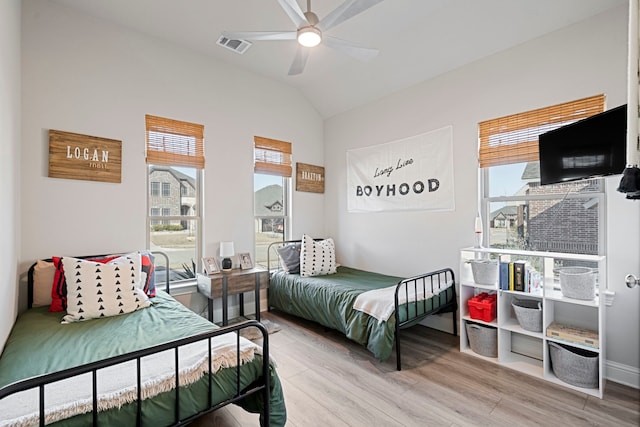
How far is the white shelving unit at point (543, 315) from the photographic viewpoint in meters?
2.18

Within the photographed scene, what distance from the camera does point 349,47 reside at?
2.44m

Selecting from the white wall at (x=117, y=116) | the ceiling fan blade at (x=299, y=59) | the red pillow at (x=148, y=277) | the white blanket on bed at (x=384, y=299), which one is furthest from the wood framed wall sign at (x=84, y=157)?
the white blanket on bed at (x=384, y=299)

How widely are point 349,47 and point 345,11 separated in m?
0.41

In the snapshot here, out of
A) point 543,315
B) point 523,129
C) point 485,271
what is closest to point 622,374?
point 543,315

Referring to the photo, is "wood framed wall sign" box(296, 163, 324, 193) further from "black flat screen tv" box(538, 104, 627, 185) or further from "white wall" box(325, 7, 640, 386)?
"black flat screen tv" box(538, 104, 627, 185)

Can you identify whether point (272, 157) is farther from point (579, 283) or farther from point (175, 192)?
point (579, 283)

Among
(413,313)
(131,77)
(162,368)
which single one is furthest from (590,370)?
(131,77)

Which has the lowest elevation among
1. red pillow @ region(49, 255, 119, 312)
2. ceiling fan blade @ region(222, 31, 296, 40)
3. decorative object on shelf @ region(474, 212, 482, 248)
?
red pillow @ region(49, 255, 119, 312)

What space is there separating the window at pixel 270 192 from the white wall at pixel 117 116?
140 mm

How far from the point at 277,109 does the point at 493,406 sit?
12.8ft

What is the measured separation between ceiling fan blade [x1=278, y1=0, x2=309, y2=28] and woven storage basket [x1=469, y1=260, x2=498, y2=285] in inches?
95.6

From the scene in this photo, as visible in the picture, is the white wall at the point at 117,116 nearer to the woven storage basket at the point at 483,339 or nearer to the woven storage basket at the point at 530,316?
the woven storage basket at the point at 483,339

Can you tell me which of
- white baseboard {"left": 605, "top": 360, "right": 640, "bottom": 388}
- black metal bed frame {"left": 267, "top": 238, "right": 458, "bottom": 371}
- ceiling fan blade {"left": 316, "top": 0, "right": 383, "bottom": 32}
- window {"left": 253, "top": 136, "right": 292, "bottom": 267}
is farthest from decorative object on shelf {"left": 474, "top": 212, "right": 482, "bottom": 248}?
window {"left": 253, "top": 136, "right": 292, "bottom": 267}

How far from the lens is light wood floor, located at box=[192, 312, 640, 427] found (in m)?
1.88
